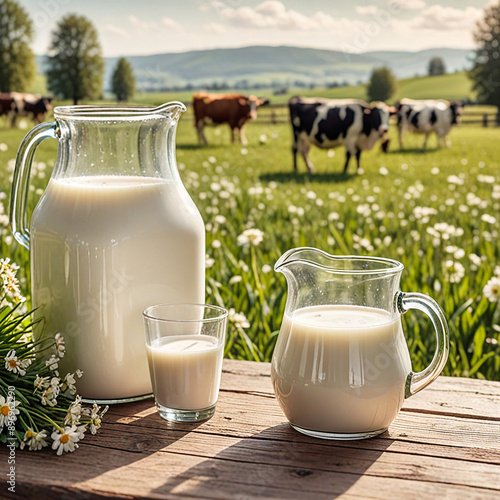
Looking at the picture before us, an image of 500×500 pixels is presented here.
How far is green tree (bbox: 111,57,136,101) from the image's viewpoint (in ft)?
32.8

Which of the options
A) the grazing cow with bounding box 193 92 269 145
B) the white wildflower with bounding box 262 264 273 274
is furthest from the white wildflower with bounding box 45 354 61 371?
the grazing cow with bounding box 193 92 269 145

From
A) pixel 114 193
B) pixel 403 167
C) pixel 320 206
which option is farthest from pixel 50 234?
pixel 403 167

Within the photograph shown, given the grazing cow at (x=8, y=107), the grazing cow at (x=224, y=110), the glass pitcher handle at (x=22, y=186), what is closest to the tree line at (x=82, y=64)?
the grazing cow at (x=8, y=107)

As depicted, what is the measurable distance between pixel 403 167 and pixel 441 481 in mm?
7210

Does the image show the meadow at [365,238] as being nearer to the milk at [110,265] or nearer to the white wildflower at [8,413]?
the milk at [110,265]

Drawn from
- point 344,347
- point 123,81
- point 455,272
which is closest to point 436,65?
point 123,81

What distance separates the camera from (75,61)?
44.3ft

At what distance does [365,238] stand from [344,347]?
2182 millimetres

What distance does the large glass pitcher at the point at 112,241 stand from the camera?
1099 millimetres

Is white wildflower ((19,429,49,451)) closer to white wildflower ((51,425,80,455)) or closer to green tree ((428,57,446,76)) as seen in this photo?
white wildflower ((51,425,80,455))

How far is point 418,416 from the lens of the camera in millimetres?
1128

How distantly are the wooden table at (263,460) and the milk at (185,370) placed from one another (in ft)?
0.13

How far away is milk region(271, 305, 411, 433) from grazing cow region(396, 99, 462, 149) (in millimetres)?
9345

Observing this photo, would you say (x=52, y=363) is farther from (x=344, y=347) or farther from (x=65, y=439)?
(x=344, y=347)
